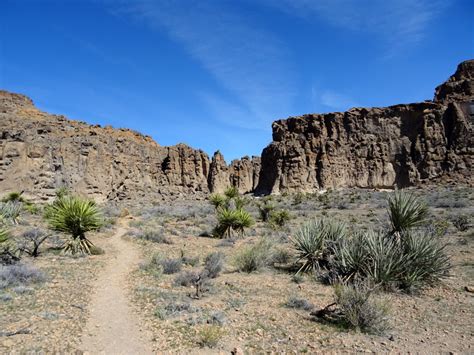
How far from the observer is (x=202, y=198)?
49.9m

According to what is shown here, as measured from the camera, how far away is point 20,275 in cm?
742

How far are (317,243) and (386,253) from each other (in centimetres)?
207

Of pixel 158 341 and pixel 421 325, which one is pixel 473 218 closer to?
pixel 421 325

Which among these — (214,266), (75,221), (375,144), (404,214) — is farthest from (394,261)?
(375,144)

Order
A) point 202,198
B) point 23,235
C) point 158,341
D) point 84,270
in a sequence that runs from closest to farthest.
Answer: point 158,341 → point 84,270 → point 23,235 → point 202,198

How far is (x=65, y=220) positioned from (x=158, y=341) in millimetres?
8146

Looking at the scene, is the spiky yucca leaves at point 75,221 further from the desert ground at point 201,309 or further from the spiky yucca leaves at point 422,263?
the spiky yucca leaves at point 422,263

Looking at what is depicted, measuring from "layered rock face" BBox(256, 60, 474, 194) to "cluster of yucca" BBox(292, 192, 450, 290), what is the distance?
41008 millimetres

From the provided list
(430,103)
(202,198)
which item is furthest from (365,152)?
(202,198)

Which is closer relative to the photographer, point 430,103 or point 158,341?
point 158,341

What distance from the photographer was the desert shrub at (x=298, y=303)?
618 cm

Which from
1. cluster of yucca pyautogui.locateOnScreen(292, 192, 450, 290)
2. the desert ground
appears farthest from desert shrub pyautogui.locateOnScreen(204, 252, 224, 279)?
cluster of yucca pyautogui.locateOnScreen(292, 192, 450, 290)

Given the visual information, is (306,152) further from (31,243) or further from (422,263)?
(422,263)

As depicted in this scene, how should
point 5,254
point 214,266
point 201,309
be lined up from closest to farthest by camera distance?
point 201,309, point 214,266, point 5,254
